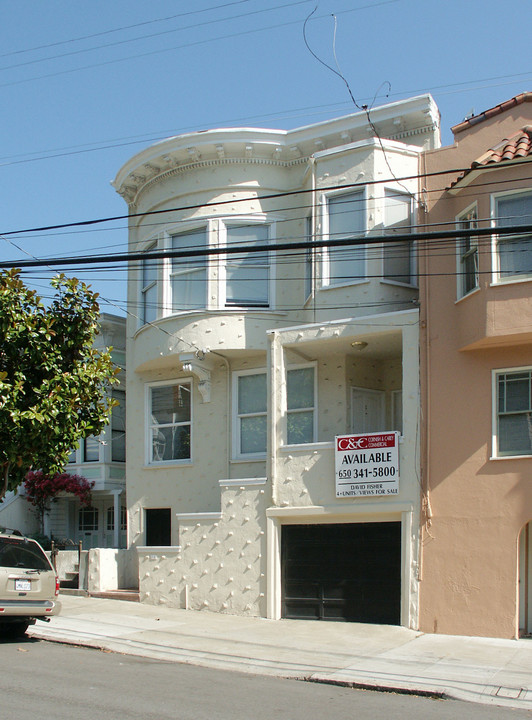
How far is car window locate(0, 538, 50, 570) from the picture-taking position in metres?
12.8

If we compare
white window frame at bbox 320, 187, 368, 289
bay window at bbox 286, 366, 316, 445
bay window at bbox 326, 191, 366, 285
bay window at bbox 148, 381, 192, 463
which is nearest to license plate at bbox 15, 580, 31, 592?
bay window at bbox 286, 366, 316, 445

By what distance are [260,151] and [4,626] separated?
11105 mm

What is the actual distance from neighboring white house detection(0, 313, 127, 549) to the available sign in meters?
11.0

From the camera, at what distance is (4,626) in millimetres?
13336

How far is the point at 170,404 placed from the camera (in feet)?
65.4

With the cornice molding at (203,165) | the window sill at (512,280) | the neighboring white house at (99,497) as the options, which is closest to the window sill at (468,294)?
the window sill at (512,280)

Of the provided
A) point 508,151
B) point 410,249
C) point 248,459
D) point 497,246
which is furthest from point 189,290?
point 508,151

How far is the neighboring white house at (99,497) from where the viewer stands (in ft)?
81.6

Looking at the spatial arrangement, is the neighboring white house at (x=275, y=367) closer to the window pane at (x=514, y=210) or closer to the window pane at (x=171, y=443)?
the window pane at (x=171, y=443)

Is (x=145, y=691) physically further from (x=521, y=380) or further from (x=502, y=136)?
(x=502, y=136)

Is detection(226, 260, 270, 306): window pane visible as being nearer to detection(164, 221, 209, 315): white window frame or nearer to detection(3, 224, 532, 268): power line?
detection(164, 221, 209, 315): white window frame

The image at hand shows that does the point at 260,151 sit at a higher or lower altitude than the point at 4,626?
higher

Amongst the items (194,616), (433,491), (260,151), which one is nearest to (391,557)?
(433,491)

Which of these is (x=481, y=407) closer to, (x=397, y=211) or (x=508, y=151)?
(x=508, y=151)
